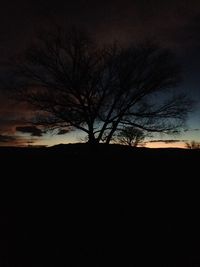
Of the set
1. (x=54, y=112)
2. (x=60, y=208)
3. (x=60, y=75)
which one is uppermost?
(x=60, y=75)

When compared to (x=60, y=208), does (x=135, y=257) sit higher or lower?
lower

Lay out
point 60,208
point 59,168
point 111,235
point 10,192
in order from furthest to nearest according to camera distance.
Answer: point 59,168
point 10,192
point 60,208
point 111,235

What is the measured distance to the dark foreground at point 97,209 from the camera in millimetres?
5938

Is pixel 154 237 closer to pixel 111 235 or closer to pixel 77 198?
pixel 111 235

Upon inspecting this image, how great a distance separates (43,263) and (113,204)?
8.33ft

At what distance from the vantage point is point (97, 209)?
7508 mm

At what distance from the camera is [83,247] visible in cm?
614

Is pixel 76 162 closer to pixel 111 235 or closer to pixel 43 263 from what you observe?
pixel 111 235

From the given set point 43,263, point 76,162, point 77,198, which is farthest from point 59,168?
point 43,263

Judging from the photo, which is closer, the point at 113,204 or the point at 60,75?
the point at 113,204

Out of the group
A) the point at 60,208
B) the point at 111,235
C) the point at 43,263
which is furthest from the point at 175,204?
the point at 43,263

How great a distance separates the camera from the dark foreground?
594 centimetres

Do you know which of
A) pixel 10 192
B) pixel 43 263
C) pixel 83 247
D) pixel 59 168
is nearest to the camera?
pixel 43 263

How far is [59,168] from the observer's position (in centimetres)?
933
